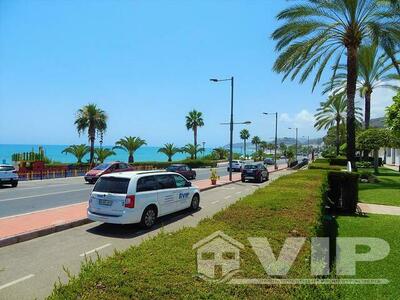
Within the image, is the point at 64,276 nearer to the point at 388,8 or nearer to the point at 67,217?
the point at 67,217

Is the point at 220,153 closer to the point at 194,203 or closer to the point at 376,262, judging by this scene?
the point at 194,203

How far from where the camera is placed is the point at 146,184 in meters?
11.6

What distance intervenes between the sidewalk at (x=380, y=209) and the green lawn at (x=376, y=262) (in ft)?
3.22

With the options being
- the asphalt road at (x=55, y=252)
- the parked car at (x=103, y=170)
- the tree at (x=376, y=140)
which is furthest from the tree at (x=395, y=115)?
the parked car at (x=103, y=170)

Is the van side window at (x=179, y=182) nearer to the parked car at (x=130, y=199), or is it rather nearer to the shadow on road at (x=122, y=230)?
the parked car at (x=130, y=199)

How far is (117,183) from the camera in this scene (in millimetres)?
11164

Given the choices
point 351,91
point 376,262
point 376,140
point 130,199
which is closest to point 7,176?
point 130,199

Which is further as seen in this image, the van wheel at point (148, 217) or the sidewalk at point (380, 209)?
the sidewalk at point (380, 209)

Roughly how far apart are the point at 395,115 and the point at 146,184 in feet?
59.4

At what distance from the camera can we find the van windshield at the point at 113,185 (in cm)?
1099

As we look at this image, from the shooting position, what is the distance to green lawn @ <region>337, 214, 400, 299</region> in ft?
20.2

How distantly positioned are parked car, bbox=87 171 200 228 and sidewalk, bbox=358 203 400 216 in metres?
7.85

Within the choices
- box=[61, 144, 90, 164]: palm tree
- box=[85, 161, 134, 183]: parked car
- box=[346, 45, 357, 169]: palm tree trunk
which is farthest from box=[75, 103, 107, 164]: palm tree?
box=[346, 45, 357, 169]: palm tree trunk

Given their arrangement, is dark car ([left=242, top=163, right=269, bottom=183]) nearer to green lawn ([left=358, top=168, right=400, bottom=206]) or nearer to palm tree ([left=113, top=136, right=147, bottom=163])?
green lawn ([left=358, top=168, right=400, bottom=206])
